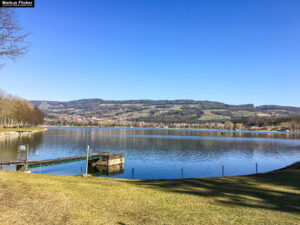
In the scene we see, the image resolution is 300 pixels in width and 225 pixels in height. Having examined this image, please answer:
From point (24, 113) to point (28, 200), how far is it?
5576 inches

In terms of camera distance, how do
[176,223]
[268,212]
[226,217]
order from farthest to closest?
[268,212] < [226,217] < [176,223]

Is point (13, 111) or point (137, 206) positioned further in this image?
point (13, 111)

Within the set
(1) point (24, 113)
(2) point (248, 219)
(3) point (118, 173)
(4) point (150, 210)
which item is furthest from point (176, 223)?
(1) point (24, 113)

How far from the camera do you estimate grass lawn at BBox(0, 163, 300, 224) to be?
445 inches

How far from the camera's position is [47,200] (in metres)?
13.9

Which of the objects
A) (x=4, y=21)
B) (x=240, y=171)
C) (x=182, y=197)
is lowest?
(x=240, y=171)

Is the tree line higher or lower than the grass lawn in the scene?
higher

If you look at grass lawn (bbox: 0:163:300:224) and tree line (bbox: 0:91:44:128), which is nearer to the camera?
grass lawn (bbox: 0:163:300:224)

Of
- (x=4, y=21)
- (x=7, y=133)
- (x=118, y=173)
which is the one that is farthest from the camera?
(x=7, y=133)

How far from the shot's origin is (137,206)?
1369 centimetres

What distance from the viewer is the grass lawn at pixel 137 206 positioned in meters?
11.3

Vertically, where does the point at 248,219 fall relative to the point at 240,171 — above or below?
above

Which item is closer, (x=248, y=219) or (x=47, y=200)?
(x=248, y=219)

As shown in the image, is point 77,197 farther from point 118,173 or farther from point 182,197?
point 118,173
